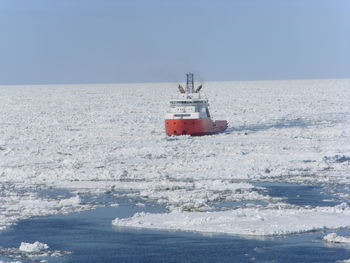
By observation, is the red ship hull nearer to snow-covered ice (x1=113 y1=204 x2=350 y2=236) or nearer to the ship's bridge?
the ship's bridge

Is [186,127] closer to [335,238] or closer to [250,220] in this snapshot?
[250,220]

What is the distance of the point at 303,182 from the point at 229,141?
39.1 ft

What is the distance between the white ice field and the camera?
1716 cm

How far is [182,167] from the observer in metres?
25.5

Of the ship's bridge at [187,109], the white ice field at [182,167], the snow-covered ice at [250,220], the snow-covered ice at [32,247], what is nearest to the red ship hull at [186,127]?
the ship's bridge at [187,109]

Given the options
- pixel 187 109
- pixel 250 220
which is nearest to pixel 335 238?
pixel 250 220

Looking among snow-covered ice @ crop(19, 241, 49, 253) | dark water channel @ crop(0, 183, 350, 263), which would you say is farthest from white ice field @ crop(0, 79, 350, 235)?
snow-covered ice @ crop(19, 241, 49, 253)

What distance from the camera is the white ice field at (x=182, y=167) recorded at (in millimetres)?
17156

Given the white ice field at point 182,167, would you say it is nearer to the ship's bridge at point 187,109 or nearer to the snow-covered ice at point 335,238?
the snow-covered ice at point 335,238

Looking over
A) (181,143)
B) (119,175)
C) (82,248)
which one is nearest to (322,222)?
(82,248)

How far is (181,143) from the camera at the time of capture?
33562mm

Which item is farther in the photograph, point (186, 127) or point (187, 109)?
point (187, 109)

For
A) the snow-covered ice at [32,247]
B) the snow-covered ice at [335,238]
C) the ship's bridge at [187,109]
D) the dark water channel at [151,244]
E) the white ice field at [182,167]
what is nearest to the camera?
the dark water channel at [151,244]

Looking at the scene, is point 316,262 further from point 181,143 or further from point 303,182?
point 181,143
